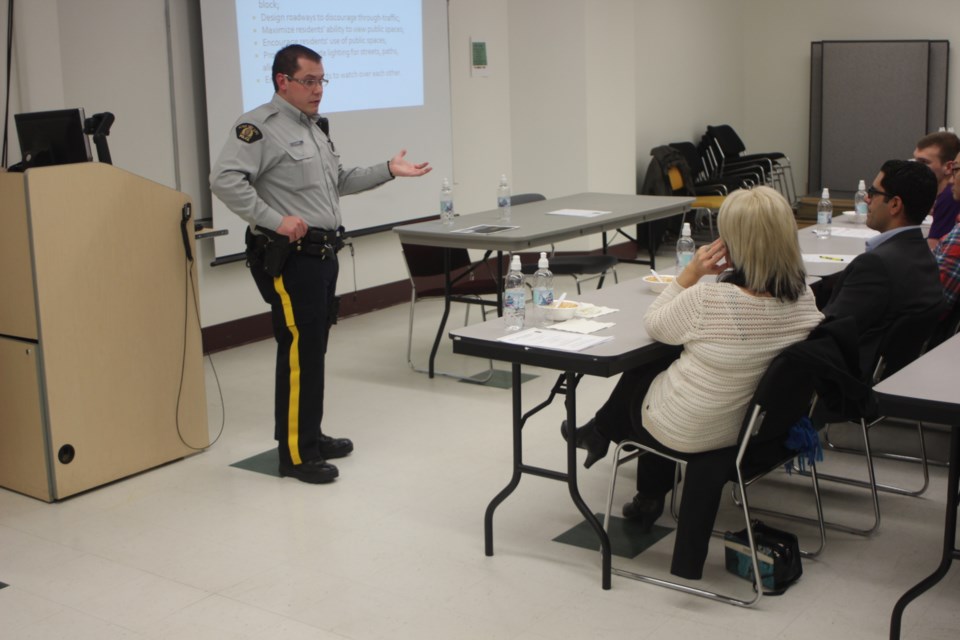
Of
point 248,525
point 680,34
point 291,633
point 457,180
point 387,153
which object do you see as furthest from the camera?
point 680,34

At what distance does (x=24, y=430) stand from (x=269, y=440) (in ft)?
3.35

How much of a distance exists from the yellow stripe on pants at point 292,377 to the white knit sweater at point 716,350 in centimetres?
150

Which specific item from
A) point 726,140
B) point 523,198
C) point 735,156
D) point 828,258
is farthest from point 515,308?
point 735,156

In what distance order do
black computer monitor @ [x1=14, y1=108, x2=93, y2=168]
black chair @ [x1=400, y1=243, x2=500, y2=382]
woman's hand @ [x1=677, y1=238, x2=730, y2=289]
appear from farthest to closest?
1. black chair @ [x1=400, y1=243, x2=500, y2=382]
2. black computer monitor @ [x1=14, y1=108, x2=93, y2=168]
3. woman's hand @ [x1=677, y1=238, x2=730, y2=289]

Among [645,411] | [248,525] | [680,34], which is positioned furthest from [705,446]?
[680,34]

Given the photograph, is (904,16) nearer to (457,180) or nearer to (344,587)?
(457,180)

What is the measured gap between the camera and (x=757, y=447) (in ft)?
10.1

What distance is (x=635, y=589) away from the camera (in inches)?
125

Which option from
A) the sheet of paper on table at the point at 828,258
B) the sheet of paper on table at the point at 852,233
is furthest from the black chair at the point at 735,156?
the sheet of paper on table at the point at 828,258

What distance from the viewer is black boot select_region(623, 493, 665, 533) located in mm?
3539

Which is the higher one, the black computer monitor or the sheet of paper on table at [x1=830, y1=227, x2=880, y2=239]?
the black computer monitor

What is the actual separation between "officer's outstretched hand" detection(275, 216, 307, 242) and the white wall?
70.2 inches

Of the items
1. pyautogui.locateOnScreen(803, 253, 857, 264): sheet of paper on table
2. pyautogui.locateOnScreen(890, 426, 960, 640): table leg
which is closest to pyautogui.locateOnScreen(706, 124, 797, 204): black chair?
pyautogui.locateOnScreen(803, 253, 857, 264): sheet of paper on table

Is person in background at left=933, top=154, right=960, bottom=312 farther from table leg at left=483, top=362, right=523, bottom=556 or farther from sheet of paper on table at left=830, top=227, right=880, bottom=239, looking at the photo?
table leg at left=483, top=362, right=523, bottom=556
